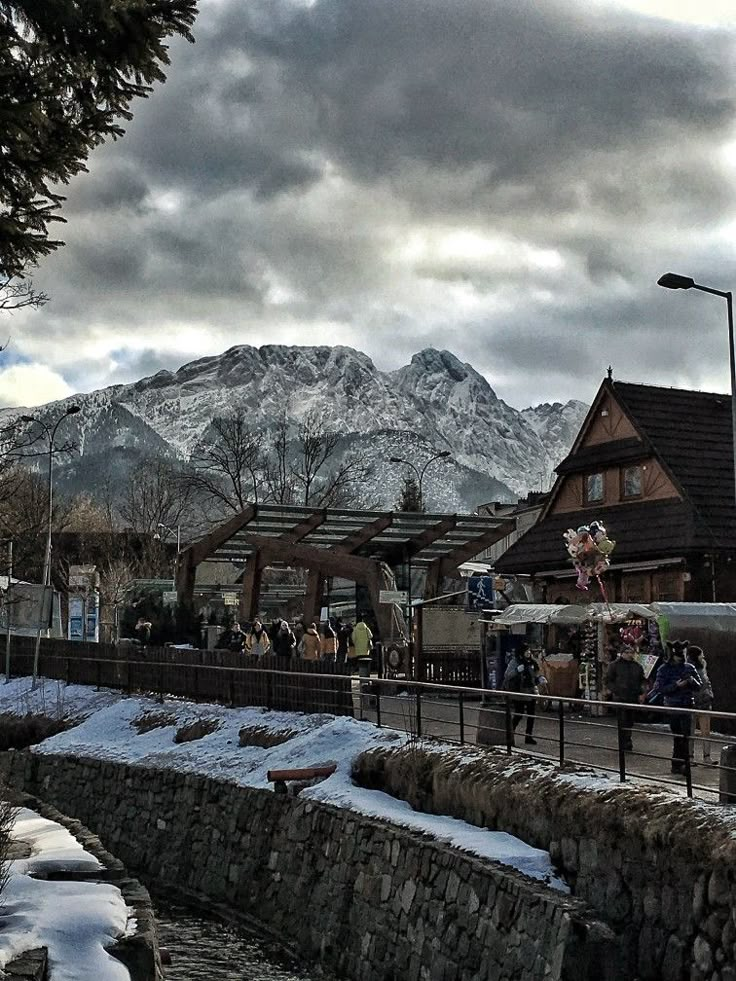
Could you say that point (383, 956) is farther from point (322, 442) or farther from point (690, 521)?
point (322, 442)

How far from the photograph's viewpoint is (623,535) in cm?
3316

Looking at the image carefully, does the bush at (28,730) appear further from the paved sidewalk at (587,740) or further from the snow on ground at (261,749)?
the paved sidewalk at (587,740)

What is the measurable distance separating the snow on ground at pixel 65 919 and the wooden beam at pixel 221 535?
2012 centimetres

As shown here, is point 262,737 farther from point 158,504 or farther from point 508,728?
point 158,504

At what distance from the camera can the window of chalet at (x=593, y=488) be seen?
36.3 metres

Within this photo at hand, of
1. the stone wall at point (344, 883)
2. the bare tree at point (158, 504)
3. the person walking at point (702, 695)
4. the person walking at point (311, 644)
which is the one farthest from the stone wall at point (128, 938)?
the bare tree at point (158, 504)

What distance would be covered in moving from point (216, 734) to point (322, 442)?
54.8 meters

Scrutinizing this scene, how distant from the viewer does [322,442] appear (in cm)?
7756

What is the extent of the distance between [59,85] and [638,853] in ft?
26.7

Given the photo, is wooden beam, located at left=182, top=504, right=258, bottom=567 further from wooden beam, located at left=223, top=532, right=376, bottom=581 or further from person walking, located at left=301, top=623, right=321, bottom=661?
person walking, located at left=301, top=623, right=321, bottom=661

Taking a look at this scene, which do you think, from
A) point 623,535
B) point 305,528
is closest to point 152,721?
point 305,528

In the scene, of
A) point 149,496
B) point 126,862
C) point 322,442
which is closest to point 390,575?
point 126,862

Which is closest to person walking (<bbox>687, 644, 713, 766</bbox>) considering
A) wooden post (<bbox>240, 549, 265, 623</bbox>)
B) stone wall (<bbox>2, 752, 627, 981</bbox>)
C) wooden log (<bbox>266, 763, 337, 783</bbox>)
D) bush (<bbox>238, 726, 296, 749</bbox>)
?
stone wall (<bbox>2, 752, 627, 981</bbox>)

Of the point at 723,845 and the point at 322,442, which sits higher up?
the point at 322,442
